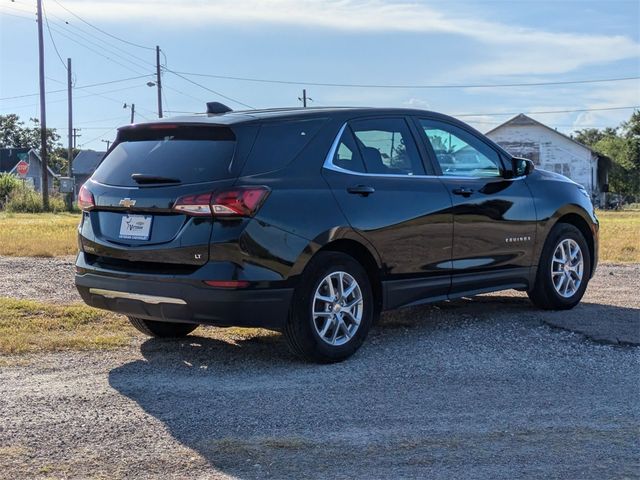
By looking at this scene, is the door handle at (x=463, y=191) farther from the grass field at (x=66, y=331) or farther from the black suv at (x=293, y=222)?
the grass field at (x=66, y=331)

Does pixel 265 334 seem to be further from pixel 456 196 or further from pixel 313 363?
pixel 456 196

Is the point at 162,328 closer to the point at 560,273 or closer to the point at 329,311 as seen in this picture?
the point at 329,311

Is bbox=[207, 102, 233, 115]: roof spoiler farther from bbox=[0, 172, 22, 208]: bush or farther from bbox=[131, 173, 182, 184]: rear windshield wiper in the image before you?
bbox=[0, 172, 22, 208]: bush

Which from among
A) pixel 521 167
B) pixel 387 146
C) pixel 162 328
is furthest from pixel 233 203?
pixel 521 167

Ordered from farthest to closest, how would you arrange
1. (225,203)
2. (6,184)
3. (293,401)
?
(6,184), (225,203), (293,401)

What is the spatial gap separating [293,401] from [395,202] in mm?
1912

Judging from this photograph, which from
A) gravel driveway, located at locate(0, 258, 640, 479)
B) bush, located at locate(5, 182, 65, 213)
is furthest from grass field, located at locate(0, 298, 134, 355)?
bush, located at locate(5, 182, 65, 213)

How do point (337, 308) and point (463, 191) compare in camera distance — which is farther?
point (463, 191)

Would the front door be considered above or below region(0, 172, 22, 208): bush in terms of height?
below

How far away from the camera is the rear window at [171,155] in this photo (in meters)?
5.36

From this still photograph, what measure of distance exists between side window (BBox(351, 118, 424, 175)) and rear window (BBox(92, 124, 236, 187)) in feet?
3.79

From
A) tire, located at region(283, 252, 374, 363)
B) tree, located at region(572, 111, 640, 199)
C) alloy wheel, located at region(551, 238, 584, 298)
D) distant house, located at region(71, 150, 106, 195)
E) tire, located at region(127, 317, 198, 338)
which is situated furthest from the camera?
distant house, located at region(71, 150, 106, 195)

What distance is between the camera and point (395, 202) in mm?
6070

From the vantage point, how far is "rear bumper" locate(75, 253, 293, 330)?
5.17 metres
